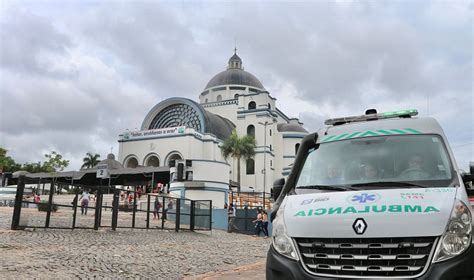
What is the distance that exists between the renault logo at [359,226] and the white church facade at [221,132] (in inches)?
2013

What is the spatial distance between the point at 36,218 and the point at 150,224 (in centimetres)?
538

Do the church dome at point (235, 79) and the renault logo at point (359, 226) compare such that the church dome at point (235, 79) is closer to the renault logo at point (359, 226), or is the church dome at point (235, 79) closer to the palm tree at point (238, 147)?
the palm tree at point (238, 147)

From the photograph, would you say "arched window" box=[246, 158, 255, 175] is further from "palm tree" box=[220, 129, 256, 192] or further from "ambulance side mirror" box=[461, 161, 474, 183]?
"ambulance side mirror" box=[461, 161, 474, 183]

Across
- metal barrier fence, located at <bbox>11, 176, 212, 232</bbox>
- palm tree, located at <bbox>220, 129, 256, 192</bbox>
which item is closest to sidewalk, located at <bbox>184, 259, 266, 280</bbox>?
metal barrier fence, located at <bbox>11, 176, 212, 232</bbox>

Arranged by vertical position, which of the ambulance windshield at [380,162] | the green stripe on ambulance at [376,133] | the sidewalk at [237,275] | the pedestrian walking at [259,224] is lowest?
the sidewalk at [237,275]

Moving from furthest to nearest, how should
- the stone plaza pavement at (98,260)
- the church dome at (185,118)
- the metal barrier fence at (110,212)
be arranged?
the church dome at (185,118) → the metal barrier fence at (110,212) → the stone plaza pavement at (98,260)

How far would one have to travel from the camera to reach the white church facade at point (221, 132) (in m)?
61.3

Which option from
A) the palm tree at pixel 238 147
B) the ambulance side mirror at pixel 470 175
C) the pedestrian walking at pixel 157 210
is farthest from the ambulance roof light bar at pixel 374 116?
the palm tree at pixel 238 147

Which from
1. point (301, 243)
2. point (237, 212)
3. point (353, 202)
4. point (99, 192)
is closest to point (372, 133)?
point (353, 202)

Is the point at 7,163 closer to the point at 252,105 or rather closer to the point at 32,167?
the point at 32,167

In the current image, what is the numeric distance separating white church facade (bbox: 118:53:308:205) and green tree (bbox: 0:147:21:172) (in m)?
17.6

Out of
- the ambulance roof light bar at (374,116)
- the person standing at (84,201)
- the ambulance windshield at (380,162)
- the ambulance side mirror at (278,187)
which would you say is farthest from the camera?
the person standing at (84,201)

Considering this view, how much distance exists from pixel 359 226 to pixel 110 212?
1278 centimetres

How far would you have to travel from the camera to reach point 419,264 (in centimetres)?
306
